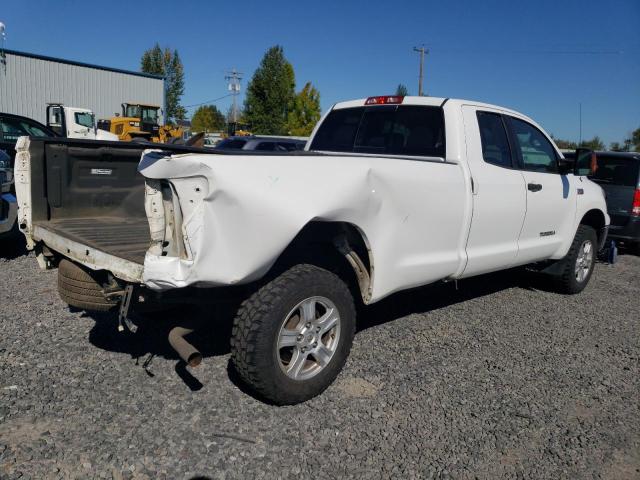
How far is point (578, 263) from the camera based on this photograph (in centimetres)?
631

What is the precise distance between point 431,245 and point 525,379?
1.16 metres

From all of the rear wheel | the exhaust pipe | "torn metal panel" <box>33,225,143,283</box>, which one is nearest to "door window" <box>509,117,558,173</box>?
the exhaust pipe

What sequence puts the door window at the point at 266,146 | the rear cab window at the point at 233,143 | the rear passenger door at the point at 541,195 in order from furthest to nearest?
1. the rear cab window at the point at 233,143
2. the door window at the point at 266,146
3. the rear passenger door at the point at 541,195

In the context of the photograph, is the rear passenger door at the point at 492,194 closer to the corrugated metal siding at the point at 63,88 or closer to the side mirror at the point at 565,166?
the side mirror at the point at 565,166

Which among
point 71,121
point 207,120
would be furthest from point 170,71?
point 71,121

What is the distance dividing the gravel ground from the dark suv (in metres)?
A: 4.47

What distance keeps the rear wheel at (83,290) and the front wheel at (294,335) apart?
34.1 inches

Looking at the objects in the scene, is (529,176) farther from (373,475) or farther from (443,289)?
(373,475)

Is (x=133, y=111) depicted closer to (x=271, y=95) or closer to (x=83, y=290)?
(x=271, y=95)

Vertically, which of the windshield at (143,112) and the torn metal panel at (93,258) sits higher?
the windshield at (143,112)

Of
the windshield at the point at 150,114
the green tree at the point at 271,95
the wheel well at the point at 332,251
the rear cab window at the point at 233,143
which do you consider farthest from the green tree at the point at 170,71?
the wheel well at the point at 332,251

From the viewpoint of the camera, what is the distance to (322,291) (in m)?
3.31

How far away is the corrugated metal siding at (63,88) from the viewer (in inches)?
1246

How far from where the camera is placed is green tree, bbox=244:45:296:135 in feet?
166
